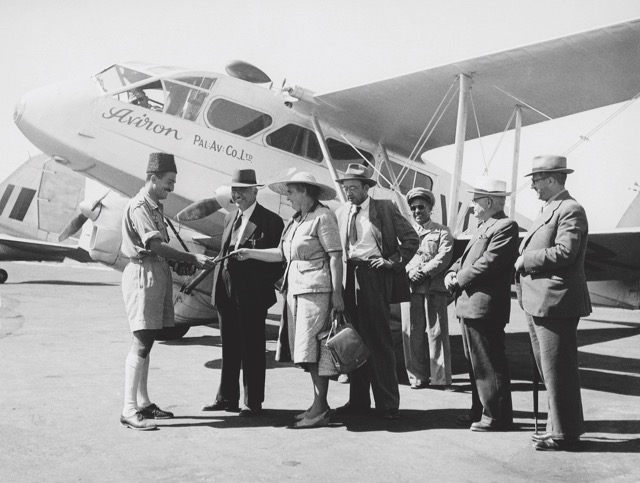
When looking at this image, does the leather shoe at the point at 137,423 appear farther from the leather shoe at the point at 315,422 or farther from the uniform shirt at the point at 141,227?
the uniform shirt at the point at 141,227

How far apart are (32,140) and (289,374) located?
16.7 ft

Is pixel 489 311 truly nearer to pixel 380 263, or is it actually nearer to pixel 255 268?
pixel 380 263

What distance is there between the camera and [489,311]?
15.8 feet

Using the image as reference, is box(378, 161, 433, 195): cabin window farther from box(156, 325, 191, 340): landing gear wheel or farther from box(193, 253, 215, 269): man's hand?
box(193, 253, 215, 269): man's hand

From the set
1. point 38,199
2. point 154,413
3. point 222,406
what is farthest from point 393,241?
point 38,199

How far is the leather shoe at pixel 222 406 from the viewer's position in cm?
527

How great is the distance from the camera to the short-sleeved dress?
485 centimetres

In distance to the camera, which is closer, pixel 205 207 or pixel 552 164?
pixel 552 164

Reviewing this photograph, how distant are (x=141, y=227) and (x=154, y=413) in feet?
4.56

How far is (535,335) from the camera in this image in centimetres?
452

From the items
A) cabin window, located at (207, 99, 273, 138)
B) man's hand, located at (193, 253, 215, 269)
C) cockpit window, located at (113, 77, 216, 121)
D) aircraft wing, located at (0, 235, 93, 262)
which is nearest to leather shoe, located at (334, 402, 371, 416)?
man's hand, located at (193, 253, 215, 269)

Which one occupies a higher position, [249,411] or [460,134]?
[460,134]

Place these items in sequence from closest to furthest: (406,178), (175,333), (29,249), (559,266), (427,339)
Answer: (559,266) < (427,339) < (175,333) < (406,178) < (29,249)

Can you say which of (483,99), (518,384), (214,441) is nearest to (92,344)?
(214,441)
